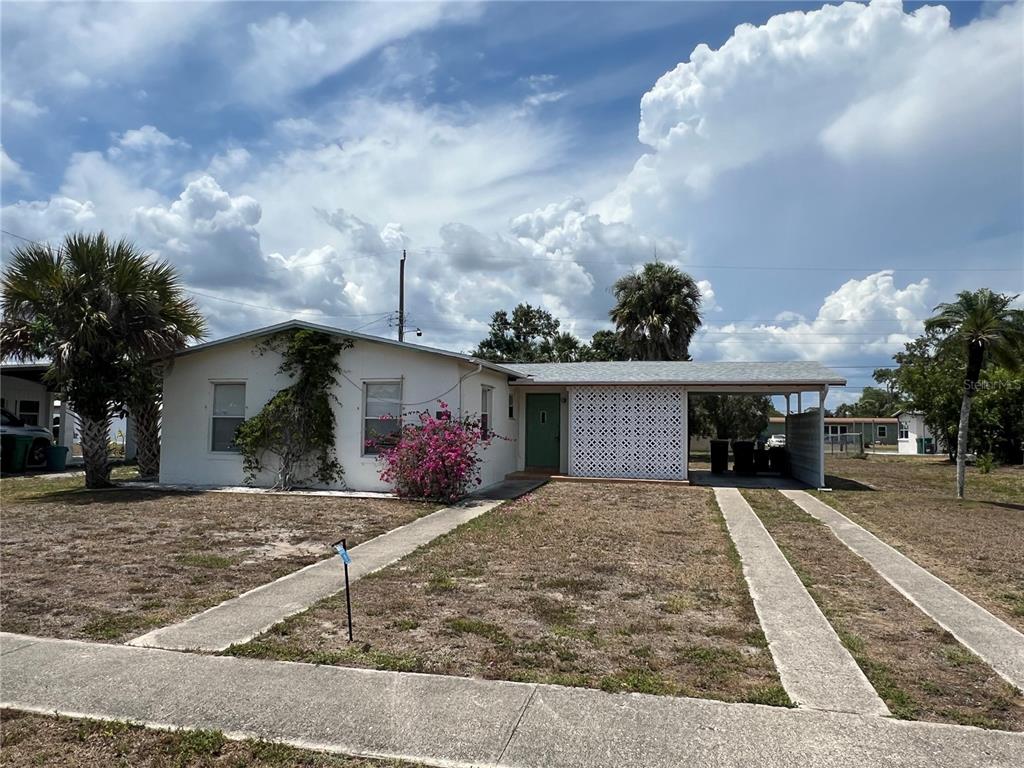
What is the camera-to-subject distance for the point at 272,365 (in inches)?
578

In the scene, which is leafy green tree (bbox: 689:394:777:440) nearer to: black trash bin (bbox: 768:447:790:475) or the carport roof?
black trash bin (bbox: 768:447:790:475)

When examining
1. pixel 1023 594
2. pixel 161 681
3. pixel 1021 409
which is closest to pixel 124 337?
pixel 161 681

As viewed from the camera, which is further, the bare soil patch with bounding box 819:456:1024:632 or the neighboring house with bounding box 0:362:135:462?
the neighboring house with bounding box 0:362:135:462

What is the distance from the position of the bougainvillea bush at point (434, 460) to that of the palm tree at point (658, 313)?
16076 millimetres

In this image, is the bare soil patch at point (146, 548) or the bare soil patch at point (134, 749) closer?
the bare soil patch at point (134, 749)

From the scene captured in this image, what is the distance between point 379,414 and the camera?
14203 millimetres

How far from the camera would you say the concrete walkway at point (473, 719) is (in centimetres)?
346

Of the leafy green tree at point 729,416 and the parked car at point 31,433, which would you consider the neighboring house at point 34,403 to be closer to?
the parked car at point 31,433

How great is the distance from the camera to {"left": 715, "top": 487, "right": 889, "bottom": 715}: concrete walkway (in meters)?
4.12

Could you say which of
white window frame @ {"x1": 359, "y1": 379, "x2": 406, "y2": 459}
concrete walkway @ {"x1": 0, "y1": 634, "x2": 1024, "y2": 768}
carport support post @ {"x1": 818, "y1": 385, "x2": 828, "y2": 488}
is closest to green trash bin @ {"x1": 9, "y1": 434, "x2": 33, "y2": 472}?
white window frame @ {"x1": 359, "y1": 379, "x2": 406, "y2": 459}

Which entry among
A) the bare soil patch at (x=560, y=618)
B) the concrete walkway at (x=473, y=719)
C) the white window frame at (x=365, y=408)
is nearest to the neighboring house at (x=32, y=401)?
the white window frame at (x=365, y=408)

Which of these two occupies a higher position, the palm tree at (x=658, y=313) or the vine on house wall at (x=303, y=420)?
the palm tree at (x=658, y=313)

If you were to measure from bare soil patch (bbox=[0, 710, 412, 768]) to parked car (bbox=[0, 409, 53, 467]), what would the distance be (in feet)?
58.6

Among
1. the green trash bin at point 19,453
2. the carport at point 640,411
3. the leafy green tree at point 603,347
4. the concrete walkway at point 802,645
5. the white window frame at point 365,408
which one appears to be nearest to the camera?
the concrete walkway at point 802,645
